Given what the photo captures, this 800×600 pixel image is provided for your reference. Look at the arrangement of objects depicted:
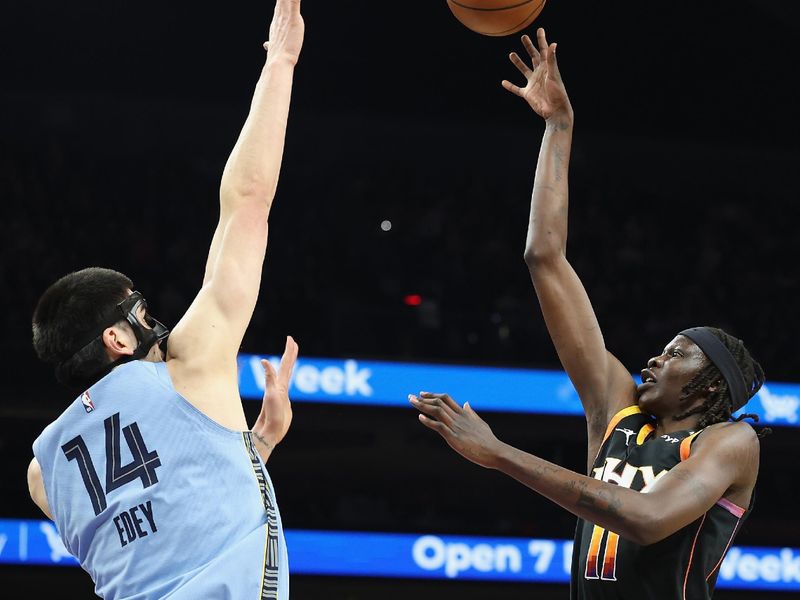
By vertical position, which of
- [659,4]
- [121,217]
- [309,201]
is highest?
[659,4]

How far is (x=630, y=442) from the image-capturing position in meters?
3.02

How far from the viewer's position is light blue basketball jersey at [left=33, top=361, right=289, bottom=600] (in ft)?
7.00

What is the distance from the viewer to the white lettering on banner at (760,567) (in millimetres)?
8141

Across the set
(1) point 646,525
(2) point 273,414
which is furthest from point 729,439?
(2) point 273,414

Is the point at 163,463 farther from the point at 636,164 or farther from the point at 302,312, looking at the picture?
the point at 636,164

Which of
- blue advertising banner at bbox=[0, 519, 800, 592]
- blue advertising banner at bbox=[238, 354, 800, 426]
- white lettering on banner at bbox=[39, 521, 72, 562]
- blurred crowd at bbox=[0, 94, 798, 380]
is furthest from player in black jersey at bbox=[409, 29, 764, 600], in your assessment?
white lettering on banner at bbox=[39, 521, 72, 562]

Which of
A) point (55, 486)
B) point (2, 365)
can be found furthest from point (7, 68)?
point (55, 486)

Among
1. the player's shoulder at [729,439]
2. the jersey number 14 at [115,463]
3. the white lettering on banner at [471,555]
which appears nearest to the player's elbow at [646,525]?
the player's shoulder at [729,439]

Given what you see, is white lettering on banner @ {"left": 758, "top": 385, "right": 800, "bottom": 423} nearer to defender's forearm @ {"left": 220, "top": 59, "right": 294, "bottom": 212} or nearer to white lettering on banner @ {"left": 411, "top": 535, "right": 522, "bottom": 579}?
white lettering on banner @ {"left": 411, "top": 535, "right": 522, "bottom": 579}

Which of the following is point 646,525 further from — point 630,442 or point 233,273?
point 233,273

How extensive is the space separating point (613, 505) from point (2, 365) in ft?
21.4

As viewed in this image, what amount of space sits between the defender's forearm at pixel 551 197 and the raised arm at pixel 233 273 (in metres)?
1.04

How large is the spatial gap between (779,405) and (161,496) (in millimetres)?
7323

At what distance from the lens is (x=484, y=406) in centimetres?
839
